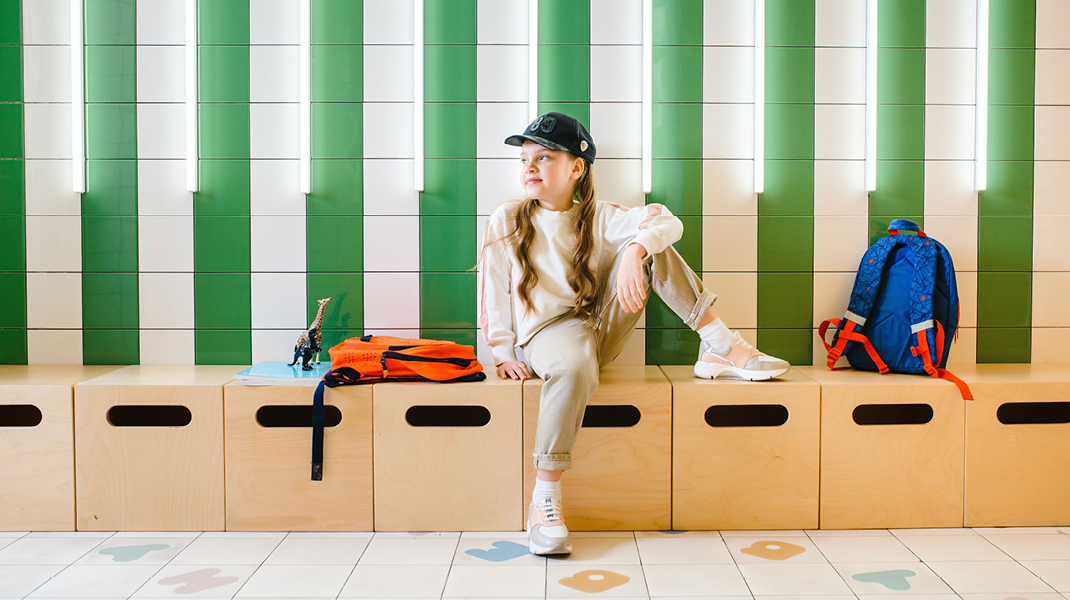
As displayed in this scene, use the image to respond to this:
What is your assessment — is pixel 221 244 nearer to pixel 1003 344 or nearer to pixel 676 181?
pixel 676 181

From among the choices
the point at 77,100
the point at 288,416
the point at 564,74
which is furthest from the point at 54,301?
the point at 564,74

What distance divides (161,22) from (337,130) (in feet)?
2.51

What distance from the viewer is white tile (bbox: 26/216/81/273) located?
93.4 inches

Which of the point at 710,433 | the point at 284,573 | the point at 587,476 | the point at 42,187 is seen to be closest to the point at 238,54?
the point at 42,187

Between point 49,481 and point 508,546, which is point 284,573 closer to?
point 508,546

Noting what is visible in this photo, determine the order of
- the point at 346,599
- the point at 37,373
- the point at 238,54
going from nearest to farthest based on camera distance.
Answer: the point at 346,599 → the point at 37,373 → the point at 238,54

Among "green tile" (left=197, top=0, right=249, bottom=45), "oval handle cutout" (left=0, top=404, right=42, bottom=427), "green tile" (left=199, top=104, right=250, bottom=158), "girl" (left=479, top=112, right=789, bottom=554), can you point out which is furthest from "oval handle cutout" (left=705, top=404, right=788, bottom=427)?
"oval handle cutout" (left=0, top=404, right=42, bottom=427)

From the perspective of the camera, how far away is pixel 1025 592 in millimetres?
1548

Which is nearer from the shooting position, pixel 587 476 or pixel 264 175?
pixel 587 476

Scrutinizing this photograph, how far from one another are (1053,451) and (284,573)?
2.28m

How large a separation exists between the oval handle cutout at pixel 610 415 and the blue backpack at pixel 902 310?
731 mm

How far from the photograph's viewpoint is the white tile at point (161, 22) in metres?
2.36

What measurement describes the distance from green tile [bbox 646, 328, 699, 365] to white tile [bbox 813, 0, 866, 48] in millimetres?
1209

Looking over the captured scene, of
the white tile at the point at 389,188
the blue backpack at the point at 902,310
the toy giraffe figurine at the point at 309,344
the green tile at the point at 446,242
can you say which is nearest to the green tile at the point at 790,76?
the blue backpack at the point at 902,310
